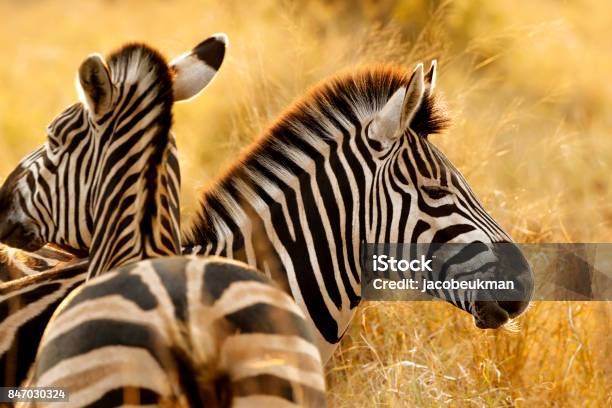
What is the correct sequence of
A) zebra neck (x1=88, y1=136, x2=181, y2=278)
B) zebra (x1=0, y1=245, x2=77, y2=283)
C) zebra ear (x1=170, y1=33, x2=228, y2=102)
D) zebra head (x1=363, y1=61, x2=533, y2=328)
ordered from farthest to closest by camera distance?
zebra (x1=0, y1=245, x2=77, y2=283) → zebra head (x1=363, y1=61, x2=533, y2=328) → zebra ear (x1=170, y1=33, x2=228, y2=102) → zebra neck (x1=88, y1=136, x2=181, y2=278)

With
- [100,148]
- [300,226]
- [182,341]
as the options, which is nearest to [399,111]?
[300,226]

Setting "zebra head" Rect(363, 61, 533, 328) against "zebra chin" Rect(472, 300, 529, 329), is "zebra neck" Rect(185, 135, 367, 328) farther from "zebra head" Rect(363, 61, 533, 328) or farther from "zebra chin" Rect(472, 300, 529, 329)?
"zebra chin" Rect(472, 300, 529, 329)

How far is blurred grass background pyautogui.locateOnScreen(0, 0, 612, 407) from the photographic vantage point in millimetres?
5500

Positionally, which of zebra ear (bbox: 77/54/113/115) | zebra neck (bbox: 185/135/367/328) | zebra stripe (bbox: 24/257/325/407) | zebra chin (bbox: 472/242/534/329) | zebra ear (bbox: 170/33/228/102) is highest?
zebra ear (bbox: 170/33/228/102)

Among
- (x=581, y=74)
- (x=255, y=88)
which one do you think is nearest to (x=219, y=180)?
(x=255, y=88)

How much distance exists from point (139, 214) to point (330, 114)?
4.08ft

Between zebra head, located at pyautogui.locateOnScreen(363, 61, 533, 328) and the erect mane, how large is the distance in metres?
0.12

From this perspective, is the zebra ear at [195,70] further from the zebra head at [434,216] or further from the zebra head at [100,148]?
the zebra head at [434,216]

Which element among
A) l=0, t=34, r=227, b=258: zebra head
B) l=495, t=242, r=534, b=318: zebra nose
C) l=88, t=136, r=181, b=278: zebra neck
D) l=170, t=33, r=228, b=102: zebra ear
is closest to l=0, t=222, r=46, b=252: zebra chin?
l=0, t=34, r=227, b=258: zebra head

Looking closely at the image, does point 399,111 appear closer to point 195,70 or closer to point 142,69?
point 195,70

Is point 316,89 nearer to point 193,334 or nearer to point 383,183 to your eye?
point 383,183

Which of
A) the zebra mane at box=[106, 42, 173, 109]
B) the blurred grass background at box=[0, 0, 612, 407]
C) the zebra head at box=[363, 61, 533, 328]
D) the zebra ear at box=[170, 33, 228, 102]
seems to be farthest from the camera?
the blurred grass background at box=[0, 0, 612, 407]

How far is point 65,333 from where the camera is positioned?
2.48 metres

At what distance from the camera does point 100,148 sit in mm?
4020
